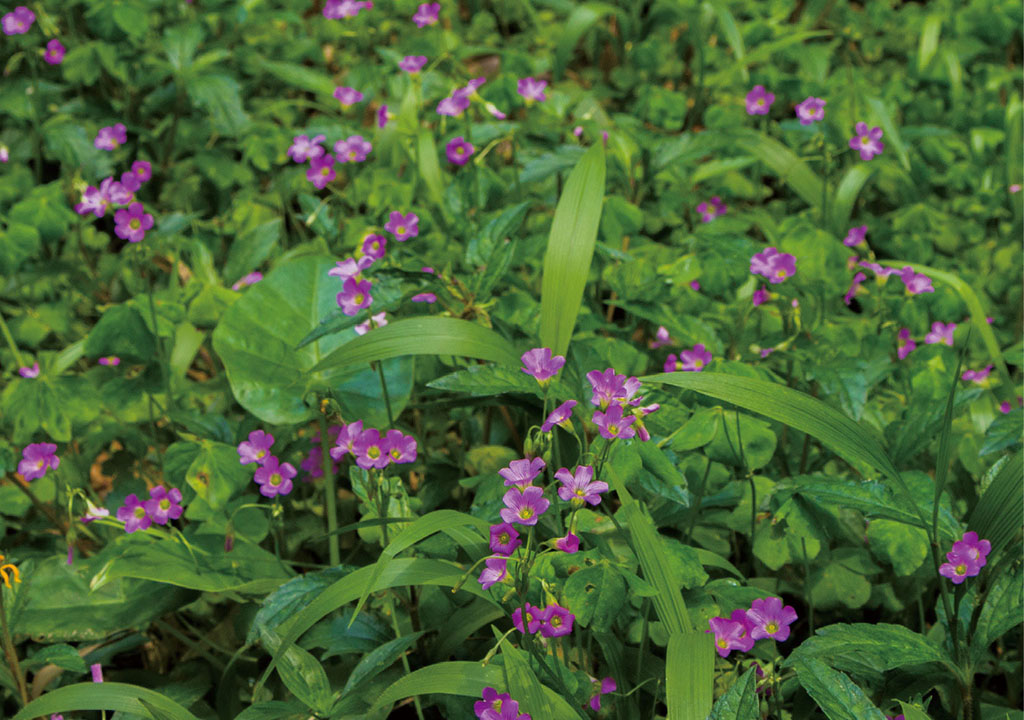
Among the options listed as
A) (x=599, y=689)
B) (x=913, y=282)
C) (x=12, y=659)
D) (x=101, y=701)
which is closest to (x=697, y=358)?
(x=913, y=282)

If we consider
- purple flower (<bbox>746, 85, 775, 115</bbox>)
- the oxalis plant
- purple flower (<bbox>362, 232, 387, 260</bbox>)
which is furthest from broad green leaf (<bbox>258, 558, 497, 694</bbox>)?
purple flower (<bbox>746, 85, 775, 115</bbox>)

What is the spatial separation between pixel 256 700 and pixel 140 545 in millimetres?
308

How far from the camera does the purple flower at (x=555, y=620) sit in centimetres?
113

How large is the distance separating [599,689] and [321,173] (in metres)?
1.26

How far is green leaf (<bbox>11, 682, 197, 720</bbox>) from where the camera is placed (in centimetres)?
125

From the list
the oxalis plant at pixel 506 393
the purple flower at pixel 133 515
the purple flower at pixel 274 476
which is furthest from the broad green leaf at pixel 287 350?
the purple flower at pixel 133 515

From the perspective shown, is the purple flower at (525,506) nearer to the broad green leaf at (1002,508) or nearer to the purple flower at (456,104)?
the broad green leaf at (1002,508)

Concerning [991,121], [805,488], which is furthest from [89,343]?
[991,121]

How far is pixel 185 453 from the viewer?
5.21ft

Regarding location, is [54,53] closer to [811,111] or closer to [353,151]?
[353,151]

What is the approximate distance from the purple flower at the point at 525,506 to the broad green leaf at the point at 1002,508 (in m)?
0.64

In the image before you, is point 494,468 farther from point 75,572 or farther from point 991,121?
point 991,121

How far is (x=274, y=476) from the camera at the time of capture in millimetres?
1503

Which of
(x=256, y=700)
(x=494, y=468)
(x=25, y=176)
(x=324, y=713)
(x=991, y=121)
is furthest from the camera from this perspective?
(x=991, y=121)
